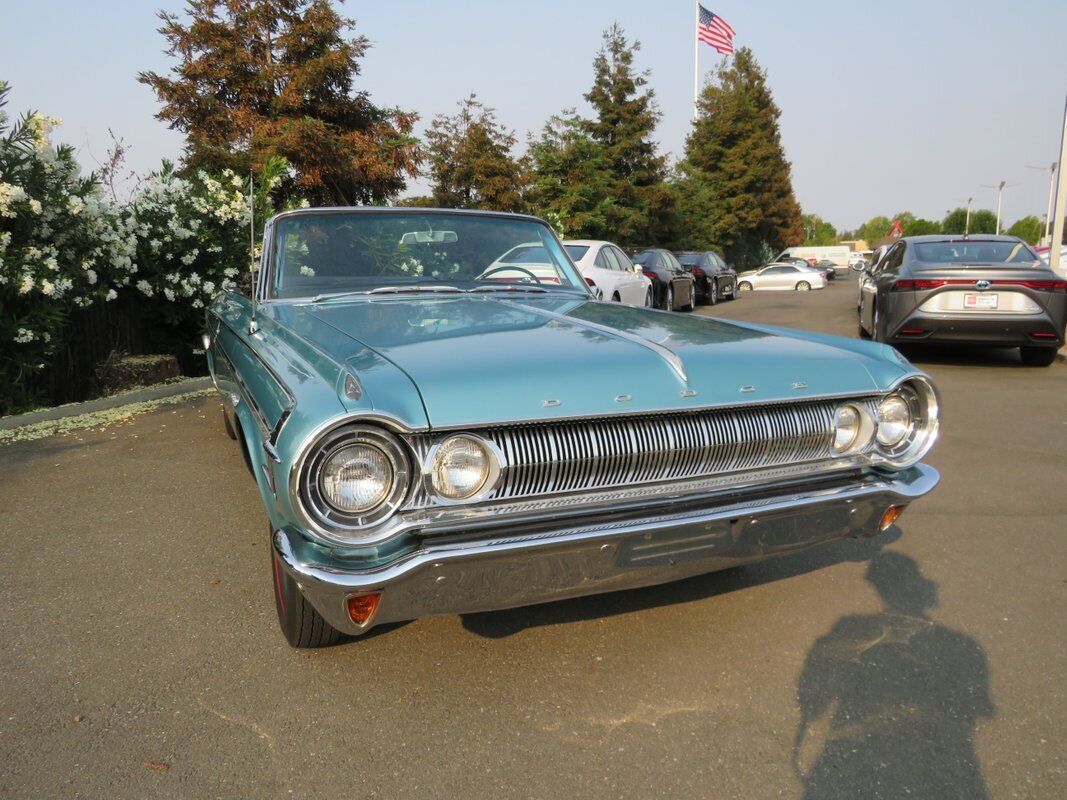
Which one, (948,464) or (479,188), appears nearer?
(948,464)

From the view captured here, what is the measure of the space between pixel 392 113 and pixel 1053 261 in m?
11.6

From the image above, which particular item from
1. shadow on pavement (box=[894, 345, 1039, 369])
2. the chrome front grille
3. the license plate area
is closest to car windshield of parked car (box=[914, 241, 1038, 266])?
the license plate area

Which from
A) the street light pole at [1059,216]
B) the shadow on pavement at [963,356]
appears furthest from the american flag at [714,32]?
the shadow on pavement at [963,356]

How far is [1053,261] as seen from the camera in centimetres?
1354

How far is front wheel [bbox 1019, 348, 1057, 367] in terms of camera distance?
8633 mm

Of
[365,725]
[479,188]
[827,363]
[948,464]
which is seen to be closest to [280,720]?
[365,725]

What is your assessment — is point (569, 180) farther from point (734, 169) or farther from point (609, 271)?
point (734, 169)

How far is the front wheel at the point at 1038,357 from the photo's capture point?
28.3 ft

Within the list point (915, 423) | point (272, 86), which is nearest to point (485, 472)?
point (915, 423)

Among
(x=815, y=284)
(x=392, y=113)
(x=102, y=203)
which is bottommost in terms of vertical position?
(x=815, y=284)

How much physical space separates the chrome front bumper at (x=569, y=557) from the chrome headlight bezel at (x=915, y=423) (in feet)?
0.70

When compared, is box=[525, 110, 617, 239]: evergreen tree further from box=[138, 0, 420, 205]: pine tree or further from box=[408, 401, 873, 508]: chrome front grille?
box=[408, 401, 873, 508]: chrome front grille

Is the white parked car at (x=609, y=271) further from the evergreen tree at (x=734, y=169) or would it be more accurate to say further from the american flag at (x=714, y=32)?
the evergreen tree at (x=734, y=169)

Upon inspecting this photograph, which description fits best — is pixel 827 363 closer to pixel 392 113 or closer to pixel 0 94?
pixel 0 94
